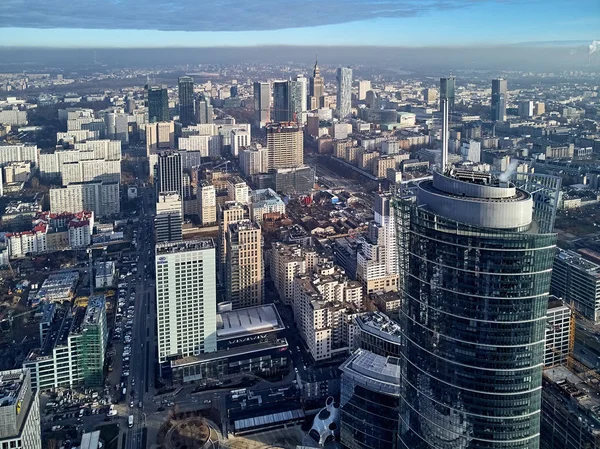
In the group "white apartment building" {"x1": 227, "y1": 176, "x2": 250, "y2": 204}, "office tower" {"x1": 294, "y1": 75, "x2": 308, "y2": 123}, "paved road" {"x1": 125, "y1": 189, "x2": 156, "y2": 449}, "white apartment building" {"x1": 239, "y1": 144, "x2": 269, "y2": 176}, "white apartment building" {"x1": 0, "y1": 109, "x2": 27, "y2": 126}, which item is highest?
"office tower" {"x1": 294, "y1": 75, "x2": 308, "y2": 123}

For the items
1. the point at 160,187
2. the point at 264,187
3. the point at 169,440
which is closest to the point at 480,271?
the point at 169,440

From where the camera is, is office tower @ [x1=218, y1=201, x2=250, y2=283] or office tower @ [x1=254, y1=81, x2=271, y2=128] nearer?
office tower @ [x1=218, y1=201, x2=250, y2=283]

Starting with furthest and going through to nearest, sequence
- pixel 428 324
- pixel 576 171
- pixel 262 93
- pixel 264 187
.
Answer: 1. pixel 262 93
2. pixel 264 187
3. pixel 576 171
4. pixel 428 324

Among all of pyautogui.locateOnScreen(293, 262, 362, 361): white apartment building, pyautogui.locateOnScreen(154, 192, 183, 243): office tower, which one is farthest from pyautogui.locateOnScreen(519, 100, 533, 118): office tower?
pyautogui.locateOnScreen(293, 262, 362, 361): white apartment building

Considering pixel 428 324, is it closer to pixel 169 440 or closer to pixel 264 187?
pixel 169 440

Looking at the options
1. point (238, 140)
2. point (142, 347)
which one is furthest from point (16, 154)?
point (142, 347)

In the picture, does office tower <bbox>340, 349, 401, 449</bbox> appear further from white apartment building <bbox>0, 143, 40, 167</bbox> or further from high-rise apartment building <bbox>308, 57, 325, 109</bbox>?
high-rise apartment building <bbox>308, 57, 325, 109</bbox>

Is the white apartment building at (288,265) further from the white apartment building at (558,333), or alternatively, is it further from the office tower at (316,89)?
the office tower at (316,89)
